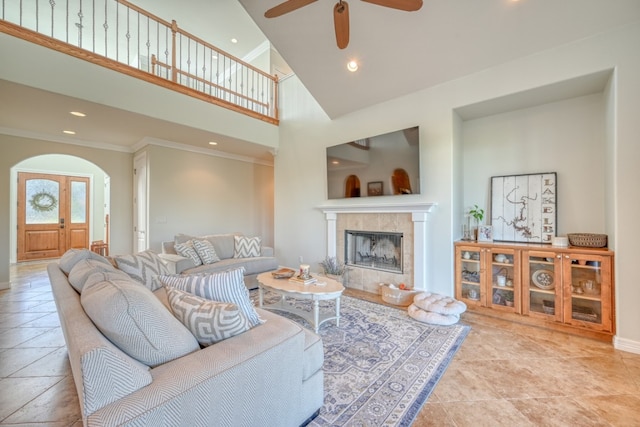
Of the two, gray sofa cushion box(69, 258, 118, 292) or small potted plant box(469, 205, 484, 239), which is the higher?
small potted plant box(469, 205, 484, 239)

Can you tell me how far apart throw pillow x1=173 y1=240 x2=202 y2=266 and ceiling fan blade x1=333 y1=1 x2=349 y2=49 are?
10.8 feet

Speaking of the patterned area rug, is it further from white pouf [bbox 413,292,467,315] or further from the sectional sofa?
the sectional sofa

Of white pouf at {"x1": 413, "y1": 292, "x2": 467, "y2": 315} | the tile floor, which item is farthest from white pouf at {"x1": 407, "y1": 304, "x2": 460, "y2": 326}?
the tile floor

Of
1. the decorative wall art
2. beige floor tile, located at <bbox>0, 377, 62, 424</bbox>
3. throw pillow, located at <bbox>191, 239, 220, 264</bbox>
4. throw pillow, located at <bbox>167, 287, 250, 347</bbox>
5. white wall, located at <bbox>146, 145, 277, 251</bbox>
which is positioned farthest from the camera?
white wall, located at <bbox>146, 145, 277, 251</bbox>

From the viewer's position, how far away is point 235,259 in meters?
4.18

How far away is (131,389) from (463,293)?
3392mm

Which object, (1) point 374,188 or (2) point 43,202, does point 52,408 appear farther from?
(2) point 43,202

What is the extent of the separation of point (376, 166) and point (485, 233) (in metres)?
1.66

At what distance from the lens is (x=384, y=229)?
3.85m

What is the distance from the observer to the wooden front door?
6145 millimetres

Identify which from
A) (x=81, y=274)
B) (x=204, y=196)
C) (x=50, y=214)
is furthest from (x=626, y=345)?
(x=50, y=214)

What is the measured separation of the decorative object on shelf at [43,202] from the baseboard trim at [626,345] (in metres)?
10.3

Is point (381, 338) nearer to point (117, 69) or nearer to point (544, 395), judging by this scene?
point (544, 395)

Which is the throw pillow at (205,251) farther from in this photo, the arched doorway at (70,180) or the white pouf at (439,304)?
the arched doorway at (70,180)
